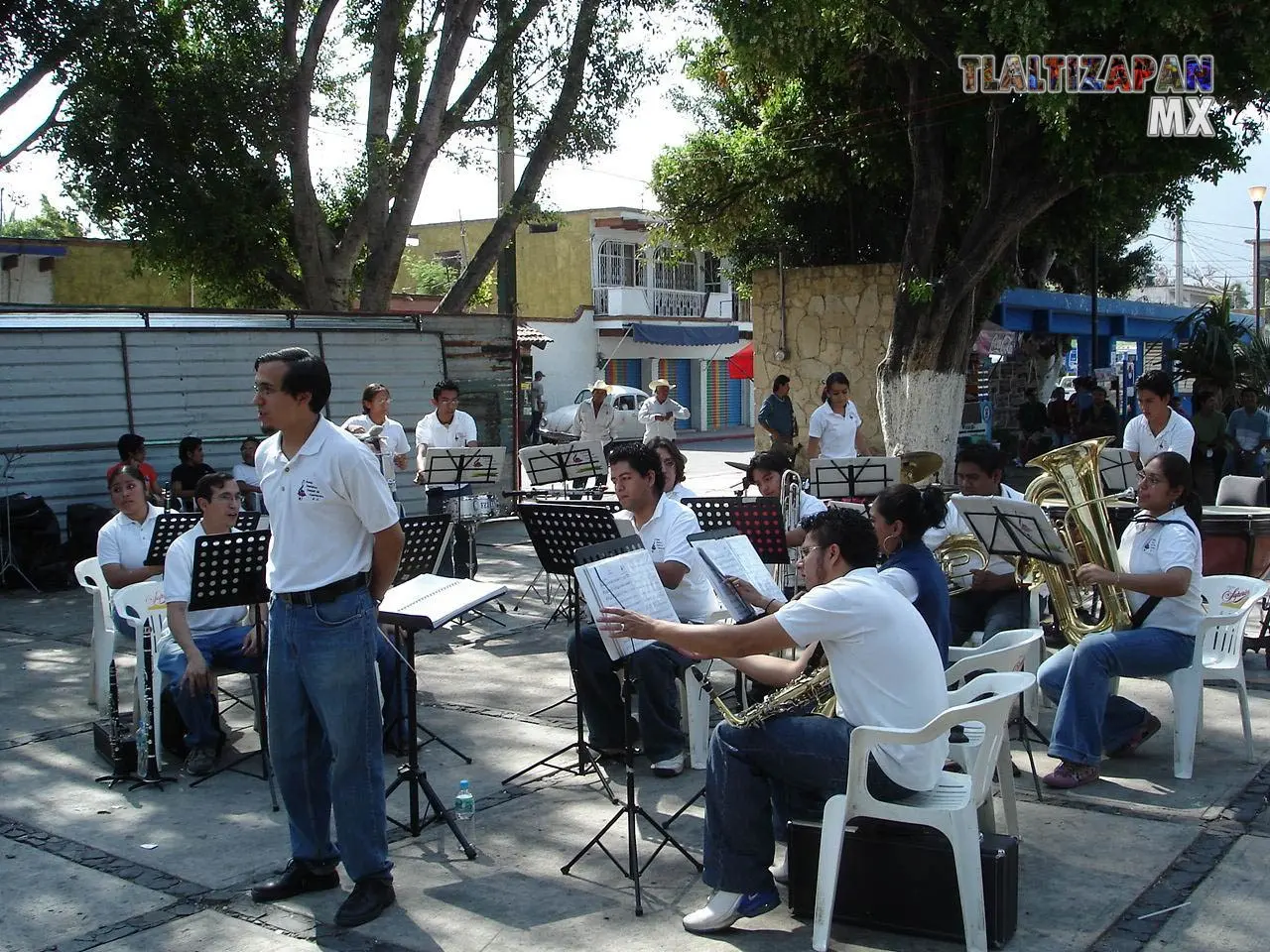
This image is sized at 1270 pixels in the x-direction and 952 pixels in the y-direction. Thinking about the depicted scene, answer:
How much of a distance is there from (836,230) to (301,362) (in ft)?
58.8

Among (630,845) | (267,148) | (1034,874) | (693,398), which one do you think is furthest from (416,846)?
(693,398)

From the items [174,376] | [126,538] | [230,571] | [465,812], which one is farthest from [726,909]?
[174,376]

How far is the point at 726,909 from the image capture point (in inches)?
171

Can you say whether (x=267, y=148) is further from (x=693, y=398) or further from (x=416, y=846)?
(x=693, y=398)

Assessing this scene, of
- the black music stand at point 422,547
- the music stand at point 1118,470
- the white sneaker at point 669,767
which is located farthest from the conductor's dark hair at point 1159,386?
the black music stand at point 422,547

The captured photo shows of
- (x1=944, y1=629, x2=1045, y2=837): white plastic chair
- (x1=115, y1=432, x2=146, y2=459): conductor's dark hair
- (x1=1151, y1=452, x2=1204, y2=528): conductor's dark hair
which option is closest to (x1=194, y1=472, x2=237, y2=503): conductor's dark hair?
(x1=944, y1=629, x2=1045, y2=837): white plastic chair

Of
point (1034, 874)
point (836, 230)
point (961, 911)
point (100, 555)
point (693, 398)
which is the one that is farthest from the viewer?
point (693, 398)

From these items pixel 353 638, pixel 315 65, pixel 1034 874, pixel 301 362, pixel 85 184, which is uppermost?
pixel 315 65

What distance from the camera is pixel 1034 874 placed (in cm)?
485

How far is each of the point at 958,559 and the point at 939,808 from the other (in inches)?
120

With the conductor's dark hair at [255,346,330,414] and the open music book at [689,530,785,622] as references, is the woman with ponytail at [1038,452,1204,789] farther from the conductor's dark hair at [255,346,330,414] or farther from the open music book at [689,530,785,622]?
the conductor's dark hair at [255,346,330,414]

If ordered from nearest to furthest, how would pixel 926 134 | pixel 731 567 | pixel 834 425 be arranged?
1. pixel 731 567
2. pixel 834 425
3. pixel 926 134

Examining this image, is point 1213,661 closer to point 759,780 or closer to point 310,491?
point 759,780

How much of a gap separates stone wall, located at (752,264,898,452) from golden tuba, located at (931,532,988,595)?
12.7 metres
